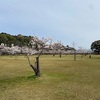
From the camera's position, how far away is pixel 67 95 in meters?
10.3

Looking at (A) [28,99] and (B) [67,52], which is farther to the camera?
(B) [67,52]

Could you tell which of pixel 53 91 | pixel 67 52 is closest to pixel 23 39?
pixel 67 52

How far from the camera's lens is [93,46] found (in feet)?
312

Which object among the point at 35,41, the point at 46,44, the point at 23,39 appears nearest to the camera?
the point at 46,44

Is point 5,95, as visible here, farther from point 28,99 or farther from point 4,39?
point 4,39

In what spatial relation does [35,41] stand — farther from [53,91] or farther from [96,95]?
[96,95]

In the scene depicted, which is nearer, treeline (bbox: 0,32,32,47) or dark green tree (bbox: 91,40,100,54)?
treeline (bbox: 0,32,32,47)

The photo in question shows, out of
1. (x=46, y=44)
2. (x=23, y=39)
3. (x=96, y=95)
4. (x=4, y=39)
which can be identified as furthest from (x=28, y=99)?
(x=23, y=39)

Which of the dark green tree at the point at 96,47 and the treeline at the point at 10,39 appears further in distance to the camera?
the dark green tree at the point at 96,47

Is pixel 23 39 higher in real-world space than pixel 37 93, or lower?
higher

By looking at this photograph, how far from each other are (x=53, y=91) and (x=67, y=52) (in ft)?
279

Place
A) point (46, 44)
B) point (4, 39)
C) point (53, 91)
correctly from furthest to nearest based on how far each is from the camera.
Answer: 1. point (4, 39)
2. point (46, 44)
3. point (53, 91)

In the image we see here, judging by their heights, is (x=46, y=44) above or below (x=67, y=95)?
above

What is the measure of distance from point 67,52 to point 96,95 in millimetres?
85845
